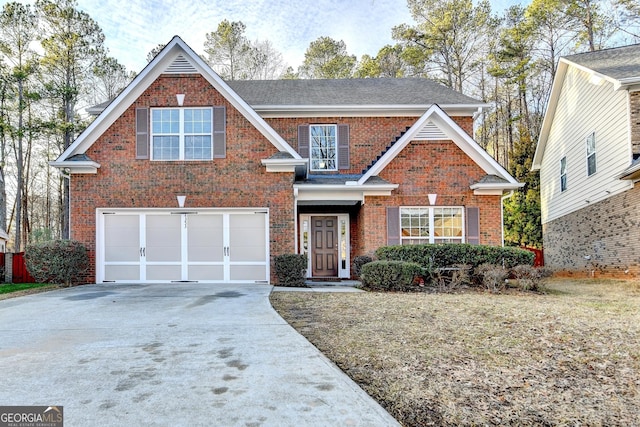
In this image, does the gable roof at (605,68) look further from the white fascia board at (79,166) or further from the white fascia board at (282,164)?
the white fascia board at (79,166)

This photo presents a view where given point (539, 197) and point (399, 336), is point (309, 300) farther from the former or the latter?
point (539, 197)

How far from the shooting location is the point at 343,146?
14.6m

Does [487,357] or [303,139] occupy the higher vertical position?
[303,139]

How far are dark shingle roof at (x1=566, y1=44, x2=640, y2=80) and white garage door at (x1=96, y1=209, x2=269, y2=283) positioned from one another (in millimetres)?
11385

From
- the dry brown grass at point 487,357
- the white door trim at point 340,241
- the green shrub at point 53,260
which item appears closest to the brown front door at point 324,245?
the white door trim at point 340,241

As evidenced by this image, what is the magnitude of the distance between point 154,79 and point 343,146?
21.2ft

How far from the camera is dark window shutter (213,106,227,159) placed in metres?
11.8

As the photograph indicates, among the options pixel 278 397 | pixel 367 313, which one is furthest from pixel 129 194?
pixel 278 397

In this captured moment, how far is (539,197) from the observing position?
21.9 meters

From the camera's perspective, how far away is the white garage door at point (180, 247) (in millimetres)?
11812

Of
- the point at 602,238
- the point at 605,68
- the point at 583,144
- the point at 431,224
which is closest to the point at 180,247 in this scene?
the point at 431,224

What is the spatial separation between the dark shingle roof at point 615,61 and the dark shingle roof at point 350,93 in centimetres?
388

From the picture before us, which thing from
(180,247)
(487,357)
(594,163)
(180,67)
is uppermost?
(180,67)

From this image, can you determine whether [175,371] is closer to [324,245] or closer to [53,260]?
[53,260]
